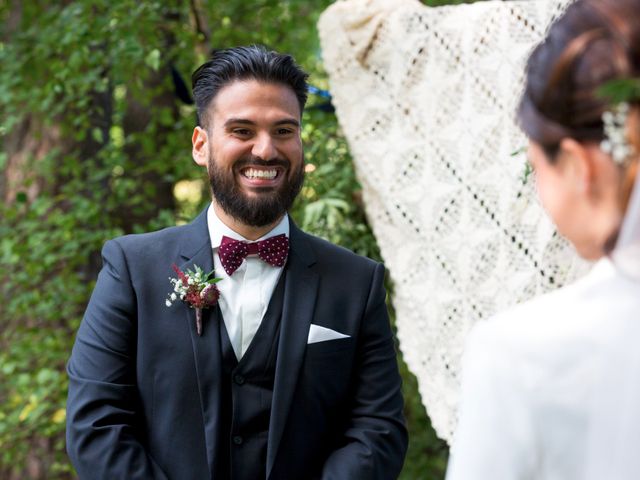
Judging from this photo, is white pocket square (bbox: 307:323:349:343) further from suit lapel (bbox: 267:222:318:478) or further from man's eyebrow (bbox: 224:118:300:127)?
man's eyebrow (bbox: 224:118:300:127)

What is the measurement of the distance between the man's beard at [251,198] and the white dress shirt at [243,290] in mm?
78

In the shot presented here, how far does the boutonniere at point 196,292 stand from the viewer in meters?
2.56

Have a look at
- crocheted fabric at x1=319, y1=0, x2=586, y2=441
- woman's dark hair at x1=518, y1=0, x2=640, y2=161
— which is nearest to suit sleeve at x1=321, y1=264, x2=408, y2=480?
crocheted fabric at x1=319, y1=0, x2=586, y2=441

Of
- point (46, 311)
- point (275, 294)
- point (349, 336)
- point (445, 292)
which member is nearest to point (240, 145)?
point (275, 294)

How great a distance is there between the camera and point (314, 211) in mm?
4129

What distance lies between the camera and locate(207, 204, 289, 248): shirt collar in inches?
108

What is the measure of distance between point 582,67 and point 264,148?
4.88 ft

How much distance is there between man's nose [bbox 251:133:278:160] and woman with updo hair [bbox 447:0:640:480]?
4.69 feet

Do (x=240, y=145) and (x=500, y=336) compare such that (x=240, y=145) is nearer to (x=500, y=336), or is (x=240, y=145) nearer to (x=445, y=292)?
(x=445, y=292)

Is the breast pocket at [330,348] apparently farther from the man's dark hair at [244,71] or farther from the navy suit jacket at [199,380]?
the man's dark hair at [244,71]

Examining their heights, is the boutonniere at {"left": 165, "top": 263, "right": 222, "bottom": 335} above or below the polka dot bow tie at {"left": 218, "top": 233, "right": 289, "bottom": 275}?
below

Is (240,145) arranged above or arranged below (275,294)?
above

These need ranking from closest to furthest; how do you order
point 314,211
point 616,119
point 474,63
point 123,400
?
1. point 616,119
2. point 123,400
3. point 474,63
4. point 314,211

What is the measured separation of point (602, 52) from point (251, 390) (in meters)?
1.58
